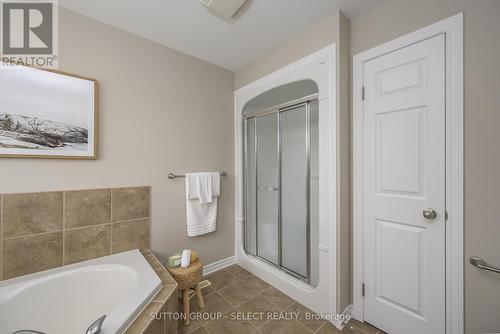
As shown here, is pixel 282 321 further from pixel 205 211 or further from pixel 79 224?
pixel 79 224

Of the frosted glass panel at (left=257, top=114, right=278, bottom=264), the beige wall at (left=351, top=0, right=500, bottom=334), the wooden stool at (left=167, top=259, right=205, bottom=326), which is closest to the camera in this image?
the beige wall at (left=351, top=0, right=500, bottom=334)

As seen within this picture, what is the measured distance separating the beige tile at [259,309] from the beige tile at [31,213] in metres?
1.54

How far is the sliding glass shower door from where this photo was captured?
71.0 inches

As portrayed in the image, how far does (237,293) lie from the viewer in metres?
1.81

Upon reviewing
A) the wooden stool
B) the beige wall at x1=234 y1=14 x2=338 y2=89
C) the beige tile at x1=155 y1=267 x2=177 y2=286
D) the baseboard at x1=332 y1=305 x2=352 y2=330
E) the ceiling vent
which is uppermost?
the ceiling vent

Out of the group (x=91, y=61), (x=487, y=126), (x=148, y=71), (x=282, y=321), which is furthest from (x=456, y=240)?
(x=91, y=61)

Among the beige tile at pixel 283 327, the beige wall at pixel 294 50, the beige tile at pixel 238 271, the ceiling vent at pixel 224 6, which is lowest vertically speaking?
the beige tile at pixel 238 271

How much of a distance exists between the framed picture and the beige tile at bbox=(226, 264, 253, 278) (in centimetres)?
176

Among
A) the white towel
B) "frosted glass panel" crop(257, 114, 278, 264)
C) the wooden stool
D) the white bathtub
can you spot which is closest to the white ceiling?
"frosted glass panel" crop(257, 114, 278, 264)

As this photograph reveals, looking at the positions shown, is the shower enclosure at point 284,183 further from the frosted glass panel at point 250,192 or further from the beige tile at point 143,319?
the beige tile at point 143,319

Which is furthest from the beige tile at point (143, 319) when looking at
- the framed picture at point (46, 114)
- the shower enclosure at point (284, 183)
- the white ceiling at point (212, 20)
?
the white ceiling at point (212, 20)

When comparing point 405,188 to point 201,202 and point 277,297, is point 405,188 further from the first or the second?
point 201,202

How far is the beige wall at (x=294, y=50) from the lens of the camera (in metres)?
1.48

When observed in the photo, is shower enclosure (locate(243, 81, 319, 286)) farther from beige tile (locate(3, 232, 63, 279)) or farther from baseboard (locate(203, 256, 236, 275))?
beige tile (locate(3, 232, 63, 279))
